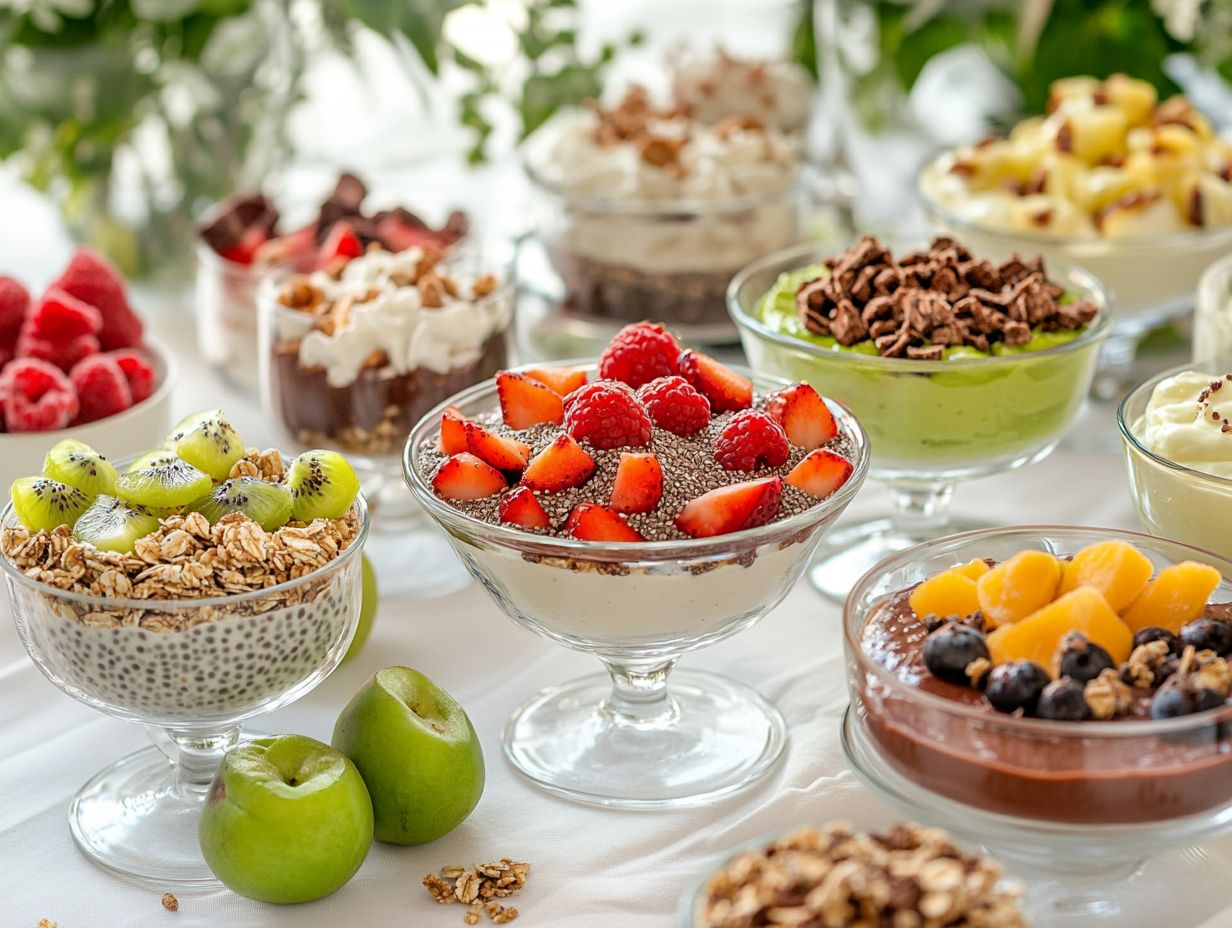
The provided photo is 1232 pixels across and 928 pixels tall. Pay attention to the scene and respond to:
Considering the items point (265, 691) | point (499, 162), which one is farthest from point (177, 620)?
point (499, 162)

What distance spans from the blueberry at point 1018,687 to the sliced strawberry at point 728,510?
266mm

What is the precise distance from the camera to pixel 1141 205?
2137 mm

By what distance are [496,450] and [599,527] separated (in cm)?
17

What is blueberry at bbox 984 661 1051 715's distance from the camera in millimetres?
1197

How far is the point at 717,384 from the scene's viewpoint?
159 cm

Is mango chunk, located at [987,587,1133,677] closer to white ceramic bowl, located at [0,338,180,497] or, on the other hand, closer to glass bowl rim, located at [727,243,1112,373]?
glass bowl rim, located at [727,243,1112,373]

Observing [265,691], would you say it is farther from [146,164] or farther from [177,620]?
[146,164]

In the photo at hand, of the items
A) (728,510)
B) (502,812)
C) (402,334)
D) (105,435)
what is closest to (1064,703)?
(728,510)

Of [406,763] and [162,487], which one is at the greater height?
[162,487]

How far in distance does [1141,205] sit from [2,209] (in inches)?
83.5

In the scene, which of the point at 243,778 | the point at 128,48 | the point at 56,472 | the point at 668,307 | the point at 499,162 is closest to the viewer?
the point at 243,778

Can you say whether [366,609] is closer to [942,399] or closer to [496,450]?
[496,450]

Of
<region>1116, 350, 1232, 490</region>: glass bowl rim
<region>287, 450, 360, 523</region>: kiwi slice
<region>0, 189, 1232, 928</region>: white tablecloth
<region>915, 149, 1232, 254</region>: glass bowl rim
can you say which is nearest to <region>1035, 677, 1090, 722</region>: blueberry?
<region>0, 189, 1232, 928</region>: white tablecloth

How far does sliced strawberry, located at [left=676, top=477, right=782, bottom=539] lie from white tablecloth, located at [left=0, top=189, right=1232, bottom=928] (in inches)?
11.5
